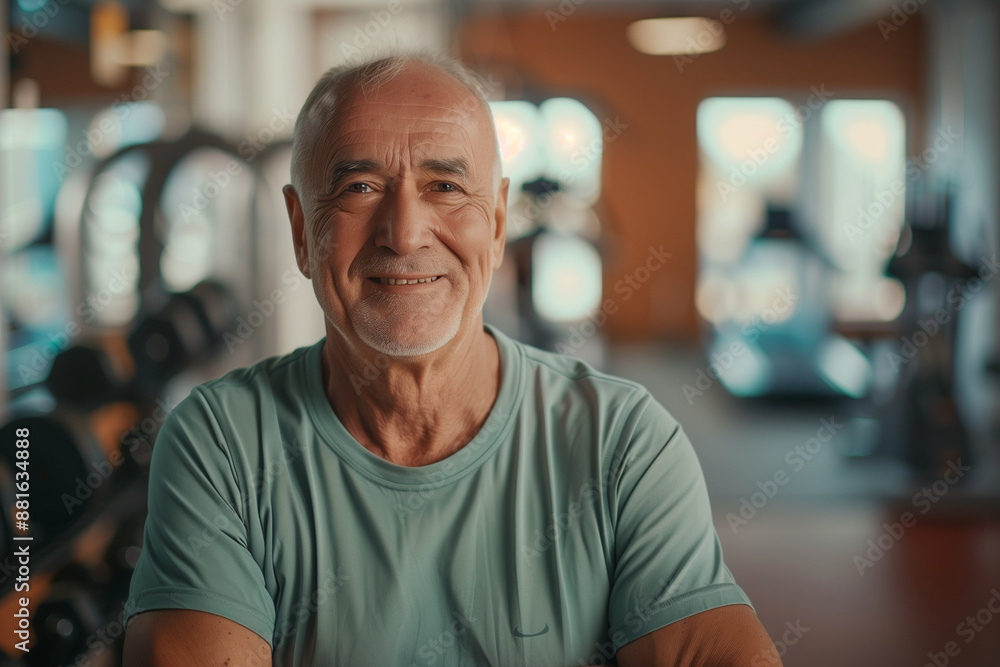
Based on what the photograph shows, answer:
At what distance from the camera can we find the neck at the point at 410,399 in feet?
3.51

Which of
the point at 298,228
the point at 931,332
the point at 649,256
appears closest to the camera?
the point at 298,228

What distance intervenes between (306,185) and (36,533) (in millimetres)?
1026

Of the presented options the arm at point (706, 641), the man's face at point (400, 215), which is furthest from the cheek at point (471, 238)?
the arm at point (706, 641)

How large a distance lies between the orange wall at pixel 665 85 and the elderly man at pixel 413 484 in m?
5.52

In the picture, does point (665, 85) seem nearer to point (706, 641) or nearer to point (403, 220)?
point (403, 220)

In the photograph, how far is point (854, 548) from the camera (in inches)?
124

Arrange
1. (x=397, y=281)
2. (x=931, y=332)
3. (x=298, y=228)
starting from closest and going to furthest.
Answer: (x=397, y=281) → (x=298, y=228) → (x=931, y=332)

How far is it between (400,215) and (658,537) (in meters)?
0.54

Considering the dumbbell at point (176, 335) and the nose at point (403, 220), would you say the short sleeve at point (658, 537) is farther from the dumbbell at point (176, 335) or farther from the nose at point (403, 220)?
the dumbbell at point (176, 335)

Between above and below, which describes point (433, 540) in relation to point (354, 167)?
below

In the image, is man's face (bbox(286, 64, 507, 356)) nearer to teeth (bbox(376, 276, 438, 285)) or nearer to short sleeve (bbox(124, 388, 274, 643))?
teeth (bbox(376, 276, 438, 285))

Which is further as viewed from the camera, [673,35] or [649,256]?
[649,256]

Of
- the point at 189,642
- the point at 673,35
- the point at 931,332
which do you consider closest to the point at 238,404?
the point at 189,642

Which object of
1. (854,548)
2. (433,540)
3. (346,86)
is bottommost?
(854,548)
